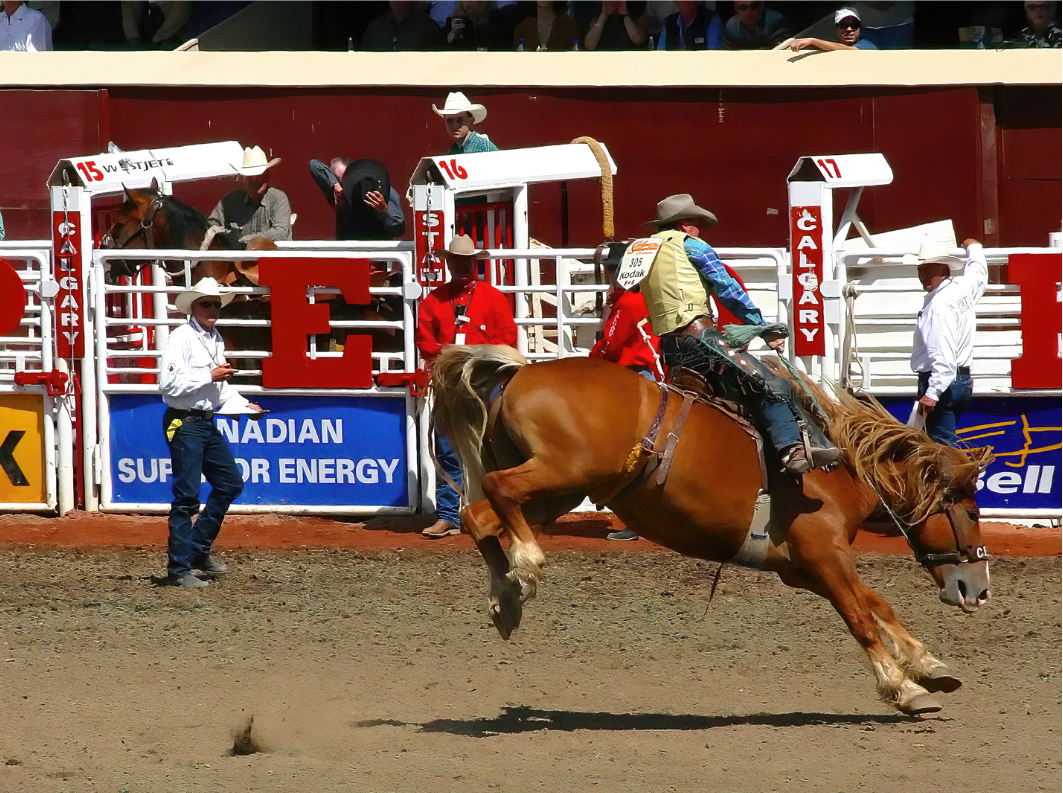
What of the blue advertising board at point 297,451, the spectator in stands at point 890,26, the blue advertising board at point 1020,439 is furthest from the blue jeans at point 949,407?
the spectator in stands at point 890,26

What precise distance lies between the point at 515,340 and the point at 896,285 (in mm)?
2839

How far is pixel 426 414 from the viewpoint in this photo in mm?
10070

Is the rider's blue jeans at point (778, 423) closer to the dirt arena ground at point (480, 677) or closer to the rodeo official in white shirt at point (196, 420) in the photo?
the dirt arena ground at point (480, 677)

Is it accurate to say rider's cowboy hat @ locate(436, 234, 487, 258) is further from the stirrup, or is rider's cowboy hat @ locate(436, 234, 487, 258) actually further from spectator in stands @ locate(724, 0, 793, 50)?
spectator in stands @ locate(724, 0, 793, 50)

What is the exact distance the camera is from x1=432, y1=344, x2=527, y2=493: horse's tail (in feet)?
20.0

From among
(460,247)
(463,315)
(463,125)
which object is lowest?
(463,315)

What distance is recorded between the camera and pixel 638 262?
627 centimetres

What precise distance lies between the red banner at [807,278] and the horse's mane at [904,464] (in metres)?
3.50

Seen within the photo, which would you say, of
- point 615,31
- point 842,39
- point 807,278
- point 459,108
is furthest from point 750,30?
point 807,278

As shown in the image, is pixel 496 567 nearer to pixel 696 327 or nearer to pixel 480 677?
pixel 480 677

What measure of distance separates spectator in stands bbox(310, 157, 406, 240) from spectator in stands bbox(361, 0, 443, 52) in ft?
10.2

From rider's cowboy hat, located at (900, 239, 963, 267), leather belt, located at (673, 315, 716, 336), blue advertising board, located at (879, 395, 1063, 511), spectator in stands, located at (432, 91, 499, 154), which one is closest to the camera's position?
leather belt, located at (673, 315, 716, 336)

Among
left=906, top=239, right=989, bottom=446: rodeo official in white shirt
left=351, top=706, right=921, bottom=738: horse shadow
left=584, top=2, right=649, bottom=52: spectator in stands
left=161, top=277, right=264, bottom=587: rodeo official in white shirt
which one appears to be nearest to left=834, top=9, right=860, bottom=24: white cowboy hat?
left=584, top=2, right=649, bottom=52: spectator in stands

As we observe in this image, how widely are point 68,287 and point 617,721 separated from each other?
5.77m
